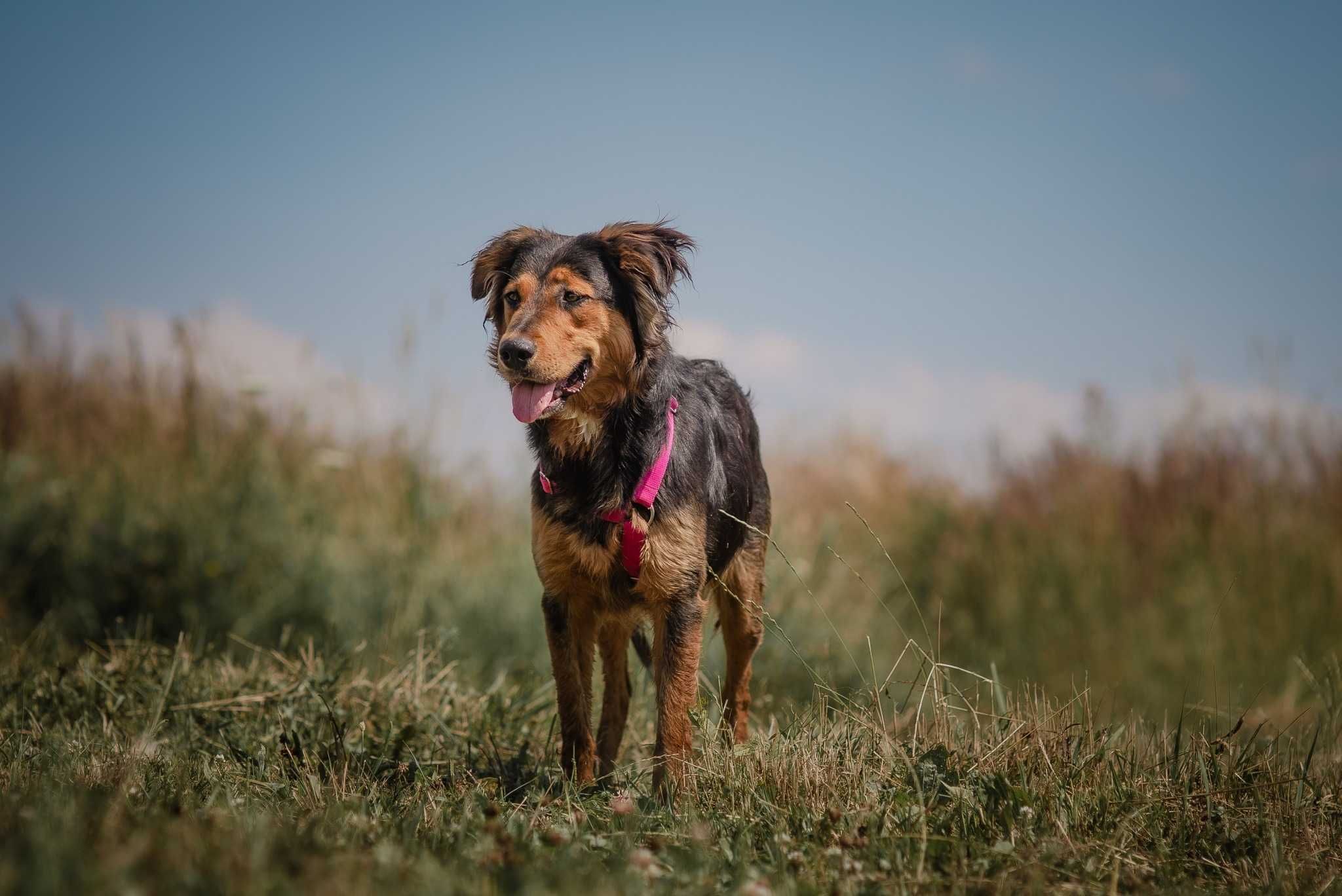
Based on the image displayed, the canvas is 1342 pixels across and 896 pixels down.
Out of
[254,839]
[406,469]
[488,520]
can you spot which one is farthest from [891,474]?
[254,839]

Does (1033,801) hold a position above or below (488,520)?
above

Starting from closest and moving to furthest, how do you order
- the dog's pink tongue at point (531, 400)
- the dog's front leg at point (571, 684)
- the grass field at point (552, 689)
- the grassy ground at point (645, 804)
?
1. the grassy ground at point (645, 804)
2. the grass field at point (552, 689)
3. the dog's pink tongue at point (531, 400)
4. the dog's front leg at point (571, 684)

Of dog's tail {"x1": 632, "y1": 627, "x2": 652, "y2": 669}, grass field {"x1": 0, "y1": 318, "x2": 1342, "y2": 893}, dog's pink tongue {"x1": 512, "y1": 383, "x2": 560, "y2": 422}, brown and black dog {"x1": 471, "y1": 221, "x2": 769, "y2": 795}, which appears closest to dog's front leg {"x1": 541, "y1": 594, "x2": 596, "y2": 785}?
brown and black dog {"x1": 471, "y1": 221, "x2": 769, "y2": 795}

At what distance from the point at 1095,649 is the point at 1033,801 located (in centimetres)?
728

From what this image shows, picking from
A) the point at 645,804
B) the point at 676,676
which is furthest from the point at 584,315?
the point at 645,804

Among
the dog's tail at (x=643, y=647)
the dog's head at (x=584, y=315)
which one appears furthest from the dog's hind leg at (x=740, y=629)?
the dog's head at (x=584, y=315)

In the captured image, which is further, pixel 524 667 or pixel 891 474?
pixel 891 474

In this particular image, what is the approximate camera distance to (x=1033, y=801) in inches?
116

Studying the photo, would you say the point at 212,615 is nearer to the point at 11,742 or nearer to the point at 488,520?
the point at 488,520

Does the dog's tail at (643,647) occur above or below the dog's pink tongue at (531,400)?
below

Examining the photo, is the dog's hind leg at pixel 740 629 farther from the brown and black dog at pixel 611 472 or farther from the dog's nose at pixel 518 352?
the dog's nose at pixel 518 352

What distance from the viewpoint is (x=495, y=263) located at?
434cm

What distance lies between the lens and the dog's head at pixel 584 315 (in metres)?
3.66

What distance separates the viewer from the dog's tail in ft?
14.7
